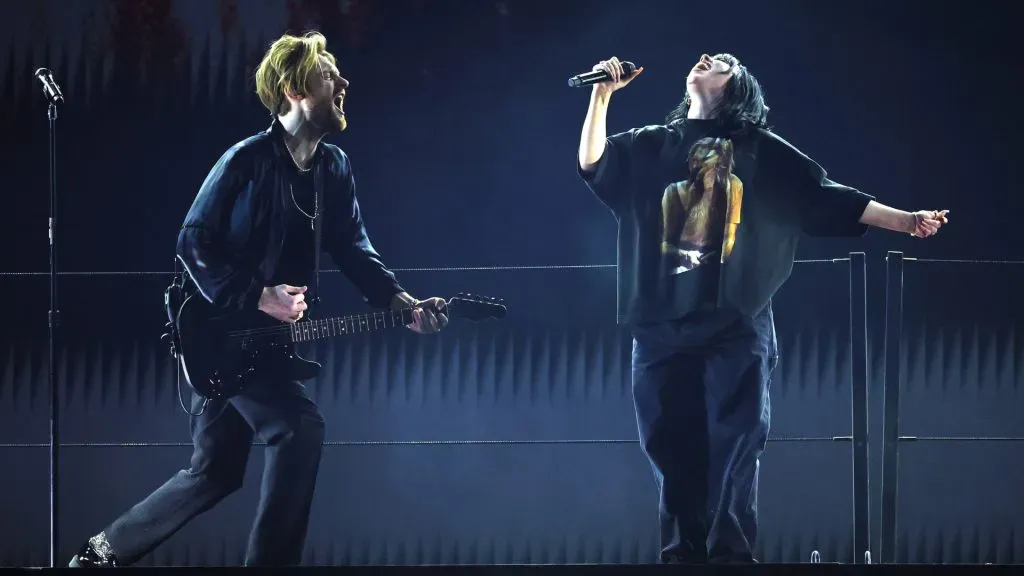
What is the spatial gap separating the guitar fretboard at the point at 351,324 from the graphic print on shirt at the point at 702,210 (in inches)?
28.8

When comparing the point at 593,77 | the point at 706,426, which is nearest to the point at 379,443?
the point at 706,426

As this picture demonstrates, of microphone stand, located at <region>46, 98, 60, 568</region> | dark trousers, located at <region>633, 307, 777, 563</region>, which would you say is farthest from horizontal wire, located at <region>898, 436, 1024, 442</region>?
microphone stand, located at <region>46, 98, 60, 568</region>

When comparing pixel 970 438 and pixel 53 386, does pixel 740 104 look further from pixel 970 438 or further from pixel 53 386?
pixel 53 386

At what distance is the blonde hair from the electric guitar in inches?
23.4

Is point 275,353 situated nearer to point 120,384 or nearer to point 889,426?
point 120,384

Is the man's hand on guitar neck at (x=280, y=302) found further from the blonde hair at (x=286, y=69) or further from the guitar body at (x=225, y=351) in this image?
the blonde hair at (x=286, y=69)

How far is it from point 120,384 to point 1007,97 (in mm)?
Result: 2798

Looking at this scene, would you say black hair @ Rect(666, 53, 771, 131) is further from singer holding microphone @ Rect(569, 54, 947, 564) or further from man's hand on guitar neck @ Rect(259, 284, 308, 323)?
man's hand on guitar neck @ Rect(259, 284, 308, 323)

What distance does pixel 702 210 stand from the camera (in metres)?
3.10

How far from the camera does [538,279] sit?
11.2 ft

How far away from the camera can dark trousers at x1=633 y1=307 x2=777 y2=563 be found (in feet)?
9.82

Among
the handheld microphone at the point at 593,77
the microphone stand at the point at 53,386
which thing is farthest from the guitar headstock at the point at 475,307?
the microphone stand at the point at 53,386

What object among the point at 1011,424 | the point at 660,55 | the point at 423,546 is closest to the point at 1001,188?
the point at 1011,424

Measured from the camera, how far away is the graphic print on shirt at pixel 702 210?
10.1 ft
